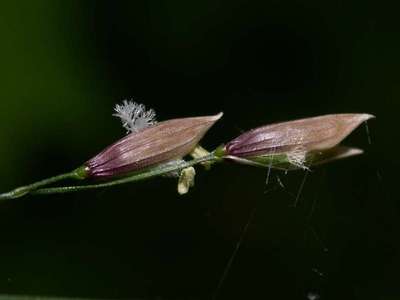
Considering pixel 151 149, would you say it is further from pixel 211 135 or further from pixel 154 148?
pixel 211 135

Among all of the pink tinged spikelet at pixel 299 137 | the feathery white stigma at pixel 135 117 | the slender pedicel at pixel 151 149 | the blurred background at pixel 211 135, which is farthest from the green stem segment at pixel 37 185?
the blurred background at pixel 211 135

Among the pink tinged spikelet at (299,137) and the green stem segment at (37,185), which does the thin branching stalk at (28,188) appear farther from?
the pink tinged spikelet at (299,137)

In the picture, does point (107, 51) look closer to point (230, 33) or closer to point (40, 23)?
point (40, 23)

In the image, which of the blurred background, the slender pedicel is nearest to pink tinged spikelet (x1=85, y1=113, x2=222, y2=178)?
the slender pedicel

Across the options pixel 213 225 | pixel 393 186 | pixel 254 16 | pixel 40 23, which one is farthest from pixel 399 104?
pixel 40 23

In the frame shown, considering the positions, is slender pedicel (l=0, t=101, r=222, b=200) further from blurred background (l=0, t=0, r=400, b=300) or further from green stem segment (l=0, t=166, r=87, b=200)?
blurred background (l=0, t=0, r=400, b=300)
